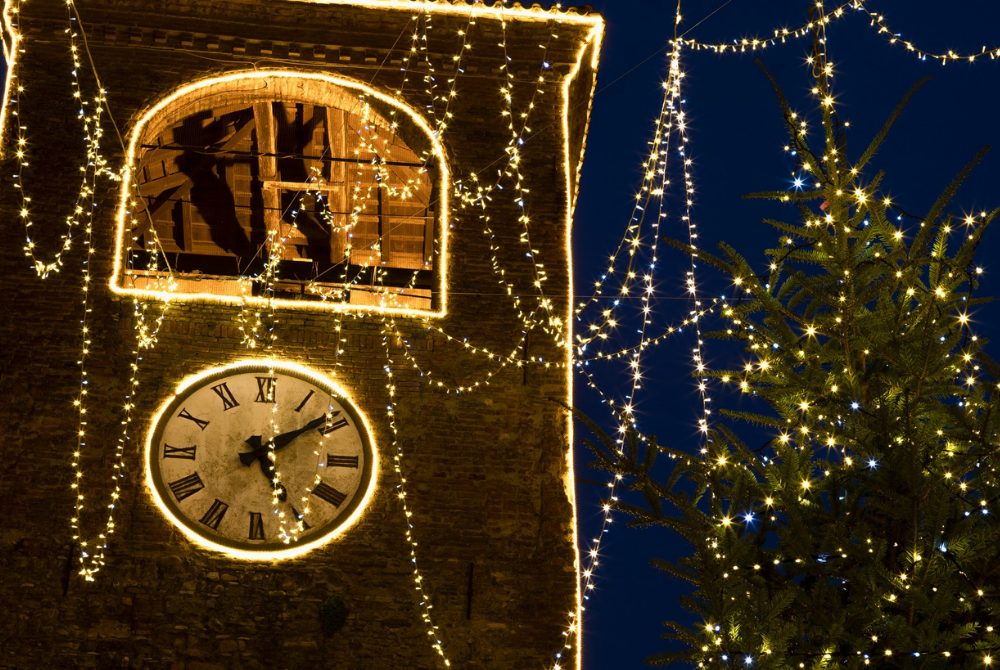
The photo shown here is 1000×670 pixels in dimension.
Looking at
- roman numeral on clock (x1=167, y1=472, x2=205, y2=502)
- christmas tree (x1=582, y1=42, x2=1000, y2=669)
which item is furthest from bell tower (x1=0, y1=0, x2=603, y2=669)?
christmas tree (x1=582, y1=42, x2=1000, y2=669)

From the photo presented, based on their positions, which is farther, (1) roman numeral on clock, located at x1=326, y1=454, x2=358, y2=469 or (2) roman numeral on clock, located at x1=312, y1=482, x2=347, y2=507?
(1) roman numeral on clock, located at x1=326, y1=454, x2=358, y2=469

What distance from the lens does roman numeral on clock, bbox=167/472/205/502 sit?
7.81 metres

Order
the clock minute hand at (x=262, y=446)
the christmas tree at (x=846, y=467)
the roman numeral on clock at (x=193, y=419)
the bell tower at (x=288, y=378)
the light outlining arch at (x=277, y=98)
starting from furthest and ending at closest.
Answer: the light outlining arch at (x=277, y=98), the roman numeral on clock at (x=193, y=419), the clock minute hand at (x=262, y=446), the bell tower at (x=288, y=378), the christmas tree at (x=846, y=467)

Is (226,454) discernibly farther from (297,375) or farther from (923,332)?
(923,332)

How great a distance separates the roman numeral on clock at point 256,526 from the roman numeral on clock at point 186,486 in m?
0.43

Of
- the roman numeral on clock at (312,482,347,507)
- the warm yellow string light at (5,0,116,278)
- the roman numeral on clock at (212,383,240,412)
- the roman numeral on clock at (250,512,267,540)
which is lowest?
the roman numeral on clock at (250,512,267,540)

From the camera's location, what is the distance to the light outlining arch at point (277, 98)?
27.8 feet

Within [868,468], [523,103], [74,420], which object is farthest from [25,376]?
[868,468]

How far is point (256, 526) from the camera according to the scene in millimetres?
7766

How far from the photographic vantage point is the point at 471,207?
9148 millimetres

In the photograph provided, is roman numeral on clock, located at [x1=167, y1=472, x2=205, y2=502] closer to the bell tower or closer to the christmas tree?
the bell tower

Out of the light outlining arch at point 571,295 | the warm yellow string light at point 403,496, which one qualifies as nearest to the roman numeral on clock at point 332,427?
the warm yellow string light at point 403,496

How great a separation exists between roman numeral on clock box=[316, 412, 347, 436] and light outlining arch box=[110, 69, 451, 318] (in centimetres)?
89

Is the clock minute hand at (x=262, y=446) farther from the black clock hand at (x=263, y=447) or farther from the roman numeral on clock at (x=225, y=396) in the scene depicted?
the roman numeral on clock at (x=225, y=396)
